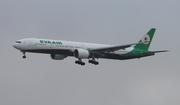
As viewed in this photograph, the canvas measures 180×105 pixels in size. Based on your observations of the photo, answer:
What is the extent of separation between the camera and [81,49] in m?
94.0

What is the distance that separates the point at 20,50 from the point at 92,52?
12.7 metres

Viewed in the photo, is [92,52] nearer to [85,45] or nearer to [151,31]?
[85,45]

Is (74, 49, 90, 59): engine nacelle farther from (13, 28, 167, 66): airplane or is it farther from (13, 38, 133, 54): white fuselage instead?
(13, 38, 133, 54): white fuselage

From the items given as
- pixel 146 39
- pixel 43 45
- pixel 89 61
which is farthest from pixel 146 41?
pixel 43 45

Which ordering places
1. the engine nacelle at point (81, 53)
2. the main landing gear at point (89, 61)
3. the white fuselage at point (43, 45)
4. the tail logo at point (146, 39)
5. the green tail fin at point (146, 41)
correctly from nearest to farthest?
the white fuselage at point (43, 45) < the engine nacelle at point (81, 53) < the main landing gear at point (89, 61) < the green tail fin at point (146, 41) < the tail logo at point (146, 39)

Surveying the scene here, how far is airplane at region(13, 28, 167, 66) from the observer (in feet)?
298

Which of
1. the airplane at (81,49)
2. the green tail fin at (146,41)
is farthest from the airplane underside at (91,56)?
the green tail fin at (146,41)

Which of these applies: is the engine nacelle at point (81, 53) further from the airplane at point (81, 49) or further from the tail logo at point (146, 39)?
the tail logo at point (146, 39)

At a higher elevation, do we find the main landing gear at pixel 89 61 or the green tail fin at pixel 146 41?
the green tail fin at pixel 146 41

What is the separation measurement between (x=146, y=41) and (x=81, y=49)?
16614 millimetres

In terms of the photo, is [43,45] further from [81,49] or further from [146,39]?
[146,39]

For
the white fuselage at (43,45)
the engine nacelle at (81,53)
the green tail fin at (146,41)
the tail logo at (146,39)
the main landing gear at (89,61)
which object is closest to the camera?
the white fuselage at (43,45)

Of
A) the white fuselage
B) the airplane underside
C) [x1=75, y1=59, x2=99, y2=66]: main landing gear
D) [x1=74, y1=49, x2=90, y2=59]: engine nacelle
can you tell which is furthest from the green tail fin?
the white fuselage

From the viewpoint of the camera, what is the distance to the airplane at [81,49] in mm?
90938
